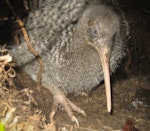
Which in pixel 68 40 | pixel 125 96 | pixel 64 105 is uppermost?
pixel 68 40

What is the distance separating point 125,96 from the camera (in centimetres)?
336

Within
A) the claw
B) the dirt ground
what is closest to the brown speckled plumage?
the claw

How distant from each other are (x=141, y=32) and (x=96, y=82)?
107 cm

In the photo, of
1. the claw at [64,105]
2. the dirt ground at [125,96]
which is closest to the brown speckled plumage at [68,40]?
the claw at [64,105]

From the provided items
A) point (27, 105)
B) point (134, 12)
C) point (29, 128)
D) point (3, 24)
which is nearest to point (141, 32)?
point (134, 12)

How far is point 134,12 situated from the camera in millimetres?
3867

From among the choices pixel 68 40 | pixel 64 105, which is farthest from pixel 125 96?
pixel 68 40

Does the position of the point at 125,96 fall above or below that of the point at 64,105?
below

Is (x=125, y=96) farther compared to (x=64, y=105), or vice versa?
(x=125, y=96)

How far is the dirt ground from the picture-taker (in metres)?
2.55

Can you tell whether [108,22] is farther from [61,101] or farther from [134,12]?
[134,12]

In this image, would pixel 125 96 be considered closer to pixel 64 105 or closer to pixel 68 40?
pixel 64 105

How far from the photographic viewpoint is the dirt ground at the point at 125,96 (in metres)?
2.55

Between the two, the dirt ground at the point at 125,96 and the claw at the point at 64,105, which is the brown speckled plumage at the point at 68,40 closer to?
the claw at the point at 64,105
